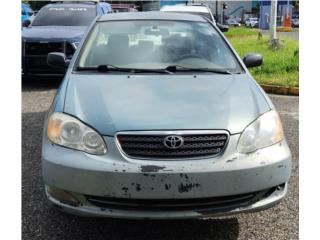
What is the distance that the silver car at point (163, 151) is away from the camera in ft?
8.91

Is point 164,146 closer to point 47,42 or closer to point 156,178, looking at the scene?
point 156,178

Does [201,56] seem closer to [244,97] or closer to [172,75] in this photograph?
[172,75]

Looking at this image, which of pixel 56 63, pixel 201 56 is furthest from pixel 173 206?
pixel 56 63

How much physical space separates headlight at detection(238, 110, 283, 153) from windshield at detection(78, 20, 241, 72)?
0.91 metres

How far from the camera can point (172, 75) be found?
143 inches

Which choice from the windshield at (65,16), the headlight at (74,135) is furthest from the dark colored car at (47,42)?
the headlight at (74,135)

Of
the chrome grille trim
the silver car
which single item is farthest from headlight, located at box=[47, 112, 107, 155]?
the chrome grille trim

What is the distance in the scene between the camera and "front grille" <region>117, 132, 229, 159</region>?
278 cm

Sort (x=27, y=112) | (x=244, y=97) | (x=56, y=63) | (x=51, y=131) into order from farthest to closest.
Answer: (x=27, y=112) → (x=56, y=63) → (x=244, y=97) → (x=51, y=131)

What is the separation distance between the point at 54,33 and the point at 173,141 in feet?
23.4

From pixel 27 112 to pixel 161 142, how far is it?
4.75m

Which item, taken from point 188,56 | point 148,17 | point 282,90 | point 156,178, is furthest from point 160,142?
point 282,90

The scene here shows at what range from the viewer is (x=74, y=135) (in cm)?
291

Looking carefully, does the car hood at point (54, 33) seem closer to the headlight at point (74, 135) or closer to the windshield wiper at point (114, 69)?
the windshield wiper at point (114, 69)
